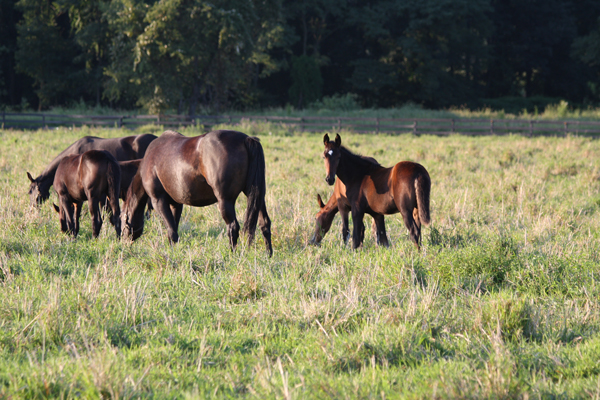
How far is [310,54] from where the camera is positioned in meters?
59.8

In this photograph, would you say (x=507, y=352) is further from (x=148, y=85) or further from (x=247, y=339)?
(x=148, y=85)

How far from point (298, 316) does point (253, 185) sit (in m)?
2.59

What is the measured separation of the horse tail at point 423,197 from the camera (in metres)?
6.09

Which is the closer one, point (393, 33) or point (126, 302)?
point (126, 302)

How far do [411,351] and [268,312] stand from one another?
1.17m

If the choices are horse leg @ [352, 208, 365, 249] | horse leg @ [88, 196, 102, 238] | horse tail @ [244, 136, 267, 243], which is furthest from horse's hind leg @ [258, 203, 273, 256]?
horse leg @ [88, 196, 102, 238]

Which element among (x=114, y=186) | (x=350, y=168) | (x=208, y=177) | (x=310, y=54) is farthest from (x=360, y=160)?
(x=310, y=54)

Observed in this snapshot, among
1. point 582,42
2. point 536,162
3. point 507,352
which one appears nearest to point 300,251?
point 507,352

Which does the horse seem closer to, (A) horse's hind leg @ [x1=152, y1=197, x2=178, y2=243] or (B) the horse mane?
(B) the horse mane

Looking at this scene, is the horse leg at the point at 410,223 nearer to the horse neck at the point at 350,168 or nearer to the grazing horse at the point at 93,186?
the horse neck at the point at 350,168

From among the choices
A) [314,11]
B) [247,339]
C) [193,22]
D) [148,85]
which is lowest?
[247,339]

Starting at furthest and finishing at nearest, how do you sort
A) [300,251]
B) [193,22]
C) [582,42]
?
[582,42]
[193,22]
[300,251]

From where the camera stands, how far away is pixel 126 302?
4.10 m

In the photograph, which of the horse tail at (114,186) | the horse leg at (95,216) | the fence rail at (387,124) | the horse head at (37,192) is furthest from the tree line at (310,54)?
the horse leg at (95,216)
